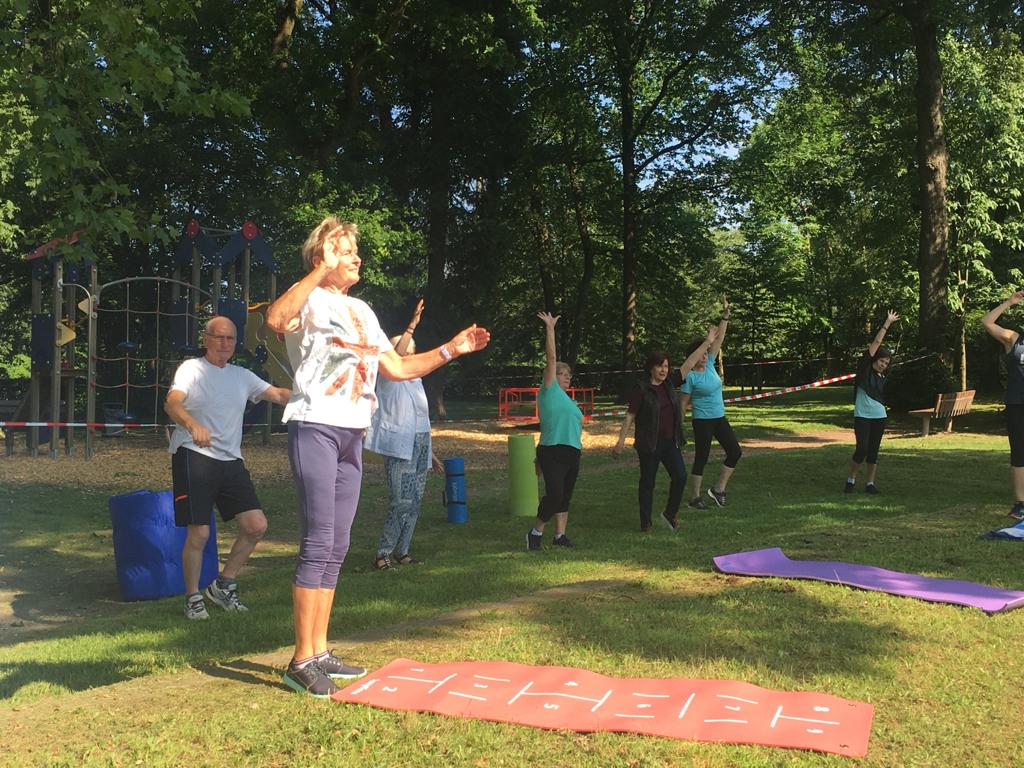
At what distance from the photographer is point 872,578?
665 centimetres

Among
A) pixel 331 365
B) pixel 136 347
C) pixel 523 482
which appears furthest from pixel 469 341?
pixel 136 347

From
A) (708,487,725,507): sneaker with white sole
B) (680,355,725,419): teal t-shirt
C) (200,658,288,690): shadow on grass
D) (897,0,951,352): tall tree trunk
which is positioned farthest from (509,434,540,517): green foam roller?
(897,0,951,352): tall tree trunk

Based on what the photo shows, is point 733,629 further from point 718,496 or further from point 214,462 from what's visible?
point 718,496

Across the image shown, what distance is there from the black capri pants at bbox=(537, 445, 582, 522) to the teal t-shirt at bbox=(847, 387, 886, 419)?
15.7 ft

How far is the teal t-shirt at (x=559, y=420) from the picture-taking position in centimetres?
863

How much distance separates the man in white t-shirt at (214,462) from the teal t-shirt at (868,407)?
306 inches

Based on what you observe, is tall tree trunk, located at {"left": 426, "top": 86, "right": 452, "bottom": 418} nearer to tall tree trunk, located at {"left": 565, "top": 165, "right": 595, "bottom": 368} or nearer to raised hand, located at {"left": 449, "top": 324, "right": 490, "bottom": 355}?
tall tree trunk, located at {"left": 565, "top": 165, "right": 595, "bottom": 368}

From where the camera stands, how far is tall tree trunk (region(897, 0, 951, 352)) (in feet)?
73.3

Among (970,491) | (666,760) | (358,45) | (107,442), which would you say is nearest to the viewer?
(666,760)

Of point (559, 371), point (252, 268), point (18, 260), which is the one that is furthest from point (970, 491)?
point (18, 260)

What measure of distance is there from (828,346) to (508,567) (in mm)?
42580

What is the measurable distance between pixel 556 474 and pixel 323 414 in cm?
450

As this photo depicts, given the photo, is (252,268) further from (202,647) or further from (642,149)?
(202,647)

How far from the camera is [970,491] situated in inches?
460
